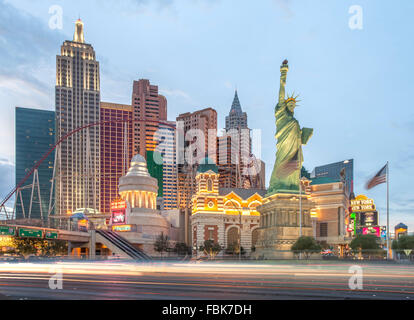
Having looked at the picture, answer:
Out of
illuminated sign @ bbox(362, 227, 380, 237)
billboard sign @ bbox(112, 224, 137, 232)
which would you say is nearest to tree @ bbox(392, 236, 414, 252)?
illuminated sign @ bbox(362, 227, 380, 237)

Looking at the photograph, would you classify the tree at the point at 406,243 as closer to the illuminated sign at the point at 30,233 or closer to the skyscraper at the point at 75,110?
the illuminated sign at the point at 30,233

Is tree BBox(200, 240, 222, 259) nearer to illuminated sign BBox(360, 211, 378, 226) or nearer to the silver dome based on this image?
the silver dome

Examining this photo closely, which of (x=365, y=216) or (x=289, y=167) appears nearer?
(x=365, y=216)

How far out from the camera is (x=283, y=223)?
9200cm

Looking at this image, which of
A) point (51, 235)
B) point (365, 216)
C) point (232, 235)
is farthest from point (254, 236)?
point (51, 235)

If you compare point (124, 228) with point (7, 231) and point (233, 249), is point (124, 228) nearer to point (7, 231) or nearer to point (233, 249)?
point (233, 249)

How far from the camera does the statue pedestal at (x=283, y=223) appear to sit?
90.5m

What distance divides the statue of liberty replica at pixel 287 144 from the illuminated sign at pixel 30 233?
51.9 metres

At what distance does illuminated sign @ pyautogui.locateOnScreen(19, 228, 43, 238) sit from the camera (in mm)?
58756

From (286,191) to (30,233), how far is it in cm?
5465

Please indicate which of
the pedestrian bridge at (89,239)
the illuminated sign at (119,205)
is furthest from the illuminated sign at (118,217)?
the pedestrian bridge at (89,239)

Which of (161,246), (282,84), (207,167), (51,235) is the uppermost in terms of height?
(282,84)
